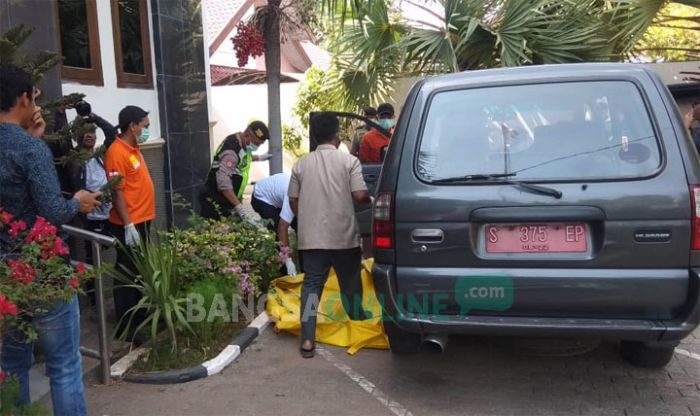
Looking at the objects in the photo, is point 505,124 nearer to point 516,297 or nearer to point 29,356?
point 516,297

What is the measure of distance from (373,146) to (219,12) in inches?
565

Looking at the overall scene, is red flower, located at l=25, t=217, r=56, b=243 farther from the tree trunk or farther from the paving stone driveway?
the tree trunk

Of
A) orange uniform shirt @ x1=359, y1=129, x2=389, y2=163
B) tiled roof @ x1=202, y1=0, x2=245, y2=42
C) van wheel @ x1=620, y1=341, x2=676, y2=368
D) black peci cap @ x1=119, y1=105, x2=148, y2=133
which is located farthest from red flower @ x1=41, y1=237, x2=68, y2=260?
tiled roof @ x1=202, y1=0, x2=245, y2=42

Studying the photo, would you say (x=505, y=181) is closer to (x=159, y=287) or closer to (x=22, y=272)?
(x=22, y=272)

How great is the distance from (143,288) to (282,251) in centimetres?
124

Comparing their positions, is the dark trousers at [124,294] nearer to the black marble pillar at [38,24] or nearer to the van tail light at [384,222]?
the black marble pillar at [38,24]

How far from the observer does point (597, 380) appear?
3779mm

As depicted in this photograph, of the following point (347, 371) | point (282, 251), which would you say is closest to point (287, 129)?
point (282, 251)

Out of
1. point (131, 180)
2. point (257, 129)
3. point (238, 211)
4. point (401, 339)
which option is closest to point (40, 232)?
point (131, 180)

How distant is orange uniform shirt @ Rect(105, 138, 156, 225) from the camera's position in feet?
14.3

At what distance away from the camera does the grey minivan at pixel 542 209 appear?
2910mm

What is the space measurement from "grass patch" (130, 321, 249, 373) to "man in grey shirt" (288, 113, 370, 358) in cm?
62

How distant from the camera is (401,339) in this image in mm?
3873

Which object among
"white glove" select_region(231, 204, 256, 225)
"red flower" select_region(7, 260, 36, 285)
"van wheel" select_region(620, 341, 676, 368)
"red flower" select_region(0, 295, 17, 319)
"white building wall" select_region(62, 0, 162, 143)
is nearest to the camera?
"red flower" select_region(0, 295, 17, 319)
